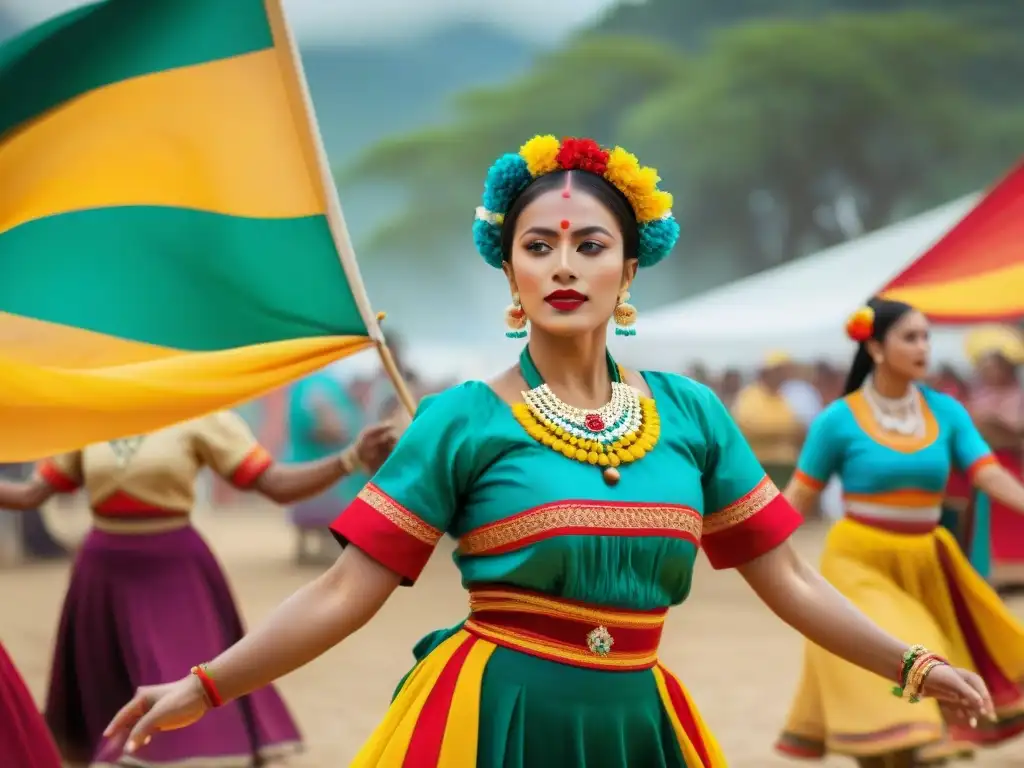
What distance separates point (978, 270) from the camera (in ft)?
23.9

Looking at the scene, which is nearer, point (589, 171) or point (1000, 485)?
point (589, 171)

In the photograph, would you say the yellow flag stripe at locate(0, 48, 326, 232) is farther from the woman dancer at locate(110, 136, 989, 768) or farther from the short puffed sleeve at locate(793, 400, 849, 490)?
the short puffed sleeve at locate(793, 400, 849, 490)

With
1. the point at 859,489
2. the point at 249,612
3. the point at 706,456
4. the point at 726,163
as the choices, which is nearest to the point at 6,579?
the point at 249,612

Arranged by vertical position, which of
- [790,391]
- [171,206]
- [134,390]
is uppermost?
[171,206]

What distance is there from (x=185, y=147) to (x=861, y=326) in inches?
104

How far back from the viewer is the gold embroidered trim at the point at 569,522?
3115 mm

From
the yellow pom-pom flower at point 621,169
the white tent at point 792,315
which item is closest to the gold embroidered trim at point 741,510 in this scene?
the yellow pom-pom flower at point 621,169

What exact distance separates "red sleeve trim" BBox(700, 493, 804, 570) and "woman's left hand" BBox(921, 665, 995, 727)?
0.41 meters

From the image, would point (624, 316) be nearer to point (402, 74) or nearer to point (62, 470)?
point (62, 470)

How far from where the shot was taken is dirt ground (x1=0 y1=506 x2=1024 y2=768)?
7598 millimetres

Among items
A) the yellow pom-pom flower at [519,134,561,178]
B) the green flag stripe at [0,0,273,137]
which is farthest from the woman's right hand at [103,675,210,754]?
the green flag stripe at [0,0,273,137]

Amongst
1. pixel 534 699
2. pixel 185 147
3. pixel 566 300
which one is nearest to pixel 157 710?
pixel 534 699

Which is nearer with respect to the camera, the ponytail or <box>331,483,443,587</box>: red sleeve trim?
<box>331,483,443,587</box>: red sleeve trim

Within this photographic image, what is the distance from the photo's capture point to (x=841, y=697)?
19.6 feet
